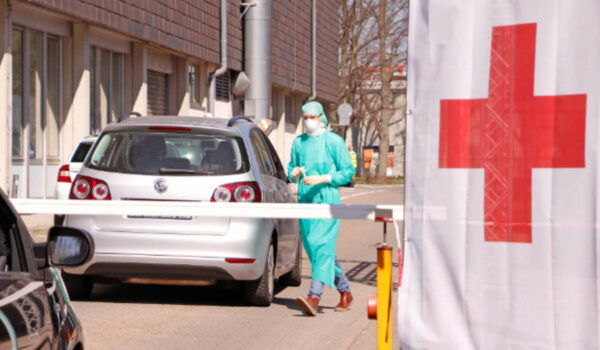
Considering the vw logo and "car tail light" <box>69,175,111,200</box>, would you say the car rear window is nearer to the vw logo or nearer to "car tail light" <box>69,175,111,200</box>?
"car tail light" <box>69,175,111,200</box>

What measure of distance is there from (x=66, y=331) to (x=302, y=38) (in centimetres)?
3722

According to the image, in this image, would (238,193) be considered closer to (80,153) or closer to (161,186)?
(161,186)

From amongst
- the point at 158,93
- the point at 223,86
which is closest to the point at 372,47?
the point at 223,86

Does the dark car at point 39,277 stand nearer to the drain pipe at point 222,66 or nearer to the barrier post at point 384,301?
the barrier post at point 384,301

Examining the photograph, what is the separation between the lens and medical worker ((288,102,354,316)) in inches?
359

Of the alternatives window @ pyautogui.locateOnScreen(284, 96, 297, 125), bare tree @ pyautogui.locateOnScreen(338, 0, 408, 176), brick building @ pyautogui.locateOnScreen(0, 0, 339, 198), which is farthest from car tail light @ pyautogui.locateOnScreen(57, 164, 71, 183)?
bare tree @ pyautogui.locateOnScreen(338, 0, 408, 176)

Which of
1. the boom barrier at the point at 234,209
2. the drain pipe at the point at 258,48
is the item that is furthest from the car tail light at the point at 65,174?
the drain pipe at the point at 258,48

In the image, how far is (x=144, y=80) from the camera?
24812 millimetres

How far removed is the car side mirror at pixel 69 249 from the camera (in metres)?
3.79

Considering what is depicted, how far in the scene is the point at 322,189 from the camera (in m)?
9.25

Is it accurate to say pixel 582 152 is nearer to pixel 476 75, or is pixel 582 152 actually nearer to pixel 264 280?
pixel 476 75

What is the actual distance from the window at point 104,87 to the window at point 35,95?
5.33 ft

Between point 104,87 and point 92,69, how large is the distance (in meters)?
0.92

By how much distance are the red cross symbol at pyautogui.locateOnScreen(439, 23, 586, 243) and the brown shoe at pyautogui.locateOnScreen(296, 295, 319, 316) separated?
16.2ft
